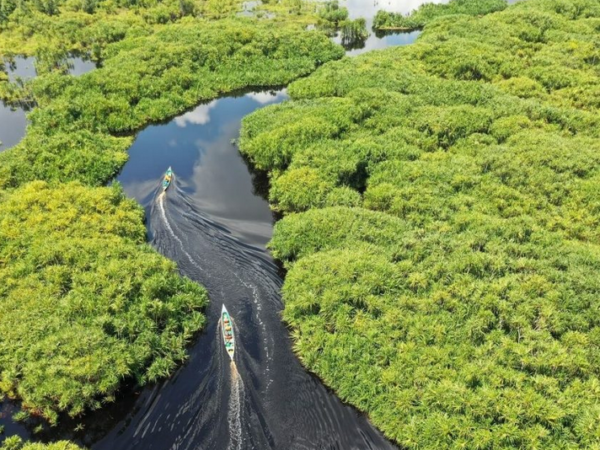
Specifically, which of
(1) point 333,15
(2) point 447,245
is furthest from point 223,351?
(1) point 333,15

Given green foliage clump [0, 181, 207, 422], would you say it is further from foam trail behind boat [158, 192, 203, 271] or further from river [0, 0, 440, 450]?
foam trail behind boat [158, 192, 203, 271]

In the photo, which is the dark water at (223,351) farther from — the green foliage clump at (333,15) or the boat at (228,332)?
the green foliage clump at (333,15)

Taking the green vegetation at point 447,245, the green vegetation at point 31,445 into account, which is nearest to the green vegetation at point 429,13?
the green vegetation at point 447,245

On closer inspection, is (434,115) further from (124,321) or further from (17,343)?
(17,343)

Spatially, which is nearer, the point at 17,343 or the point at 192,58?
the point at 17,343

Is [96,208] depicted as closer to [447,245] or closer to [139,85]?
[447,245]

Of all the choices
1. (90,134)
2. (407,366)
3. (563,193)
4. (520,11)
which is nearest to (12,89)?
(90,134)
